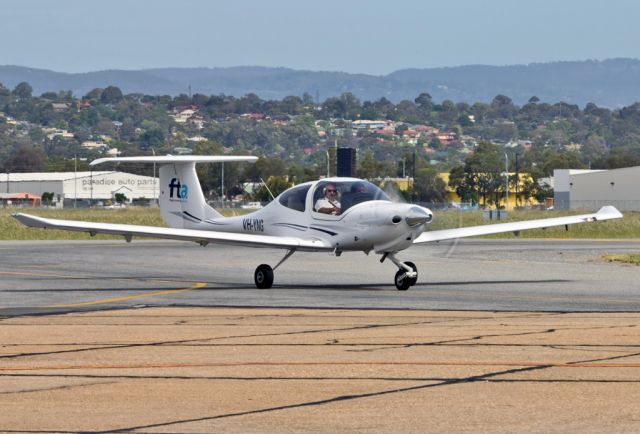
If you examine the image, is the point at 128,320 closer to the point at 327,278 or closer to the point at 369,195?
the point at 369,195

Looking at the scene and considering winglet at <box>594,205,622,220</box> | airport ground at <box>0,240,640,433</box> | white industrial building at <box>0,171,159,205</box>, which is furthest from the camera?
Answer: white industrial building at <box>0,171,159,205</box>

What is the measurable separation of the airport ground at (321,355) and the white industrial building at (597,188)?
97.7 meters

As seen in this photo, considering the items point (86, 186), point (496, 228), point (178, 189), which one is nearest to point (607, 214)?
point (496, 228)

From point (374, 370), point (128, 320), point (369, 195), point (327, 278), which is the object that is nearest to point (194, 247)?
point (327, 278)

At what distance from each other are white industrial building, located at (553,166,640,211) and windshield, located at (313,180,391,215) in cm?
9609

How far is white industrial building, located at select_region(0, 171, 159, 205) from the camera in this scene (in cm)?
18400

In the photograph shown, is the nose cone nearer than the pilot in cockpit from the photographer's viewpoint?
Yes

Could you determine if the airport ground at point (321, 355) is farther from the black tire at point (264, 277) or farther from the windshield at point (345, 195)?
the windshield at point (345, 195)

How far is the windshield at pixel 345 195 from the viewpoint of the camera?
86.7 feet

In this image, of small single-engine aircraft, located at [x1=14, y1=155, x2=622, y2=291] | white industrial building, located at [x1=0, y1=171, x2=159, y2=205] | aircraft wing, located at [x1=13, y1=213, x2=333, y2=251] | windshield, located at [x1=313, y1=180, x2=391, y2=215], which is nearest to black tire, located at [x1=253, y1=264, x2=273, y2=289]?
small single-engine aircraft, located at [x1=14, y1=155, x2=622, y2=291]

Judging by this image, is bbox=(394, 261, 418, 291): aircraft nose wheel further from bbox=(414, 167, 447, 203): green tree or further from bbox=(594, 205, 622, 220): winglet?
bbox=(414, 167, 447, 203): green tree

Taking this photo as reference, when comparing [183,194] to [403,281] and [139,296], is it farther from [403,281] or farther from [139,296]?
[403,281]

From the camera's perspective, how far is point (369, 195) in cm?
2647

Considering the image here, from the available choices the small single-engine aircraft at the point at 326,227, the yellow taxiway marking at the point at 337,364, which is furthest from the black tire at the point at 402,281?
the yellow taxiway marking at the point at 337,364
